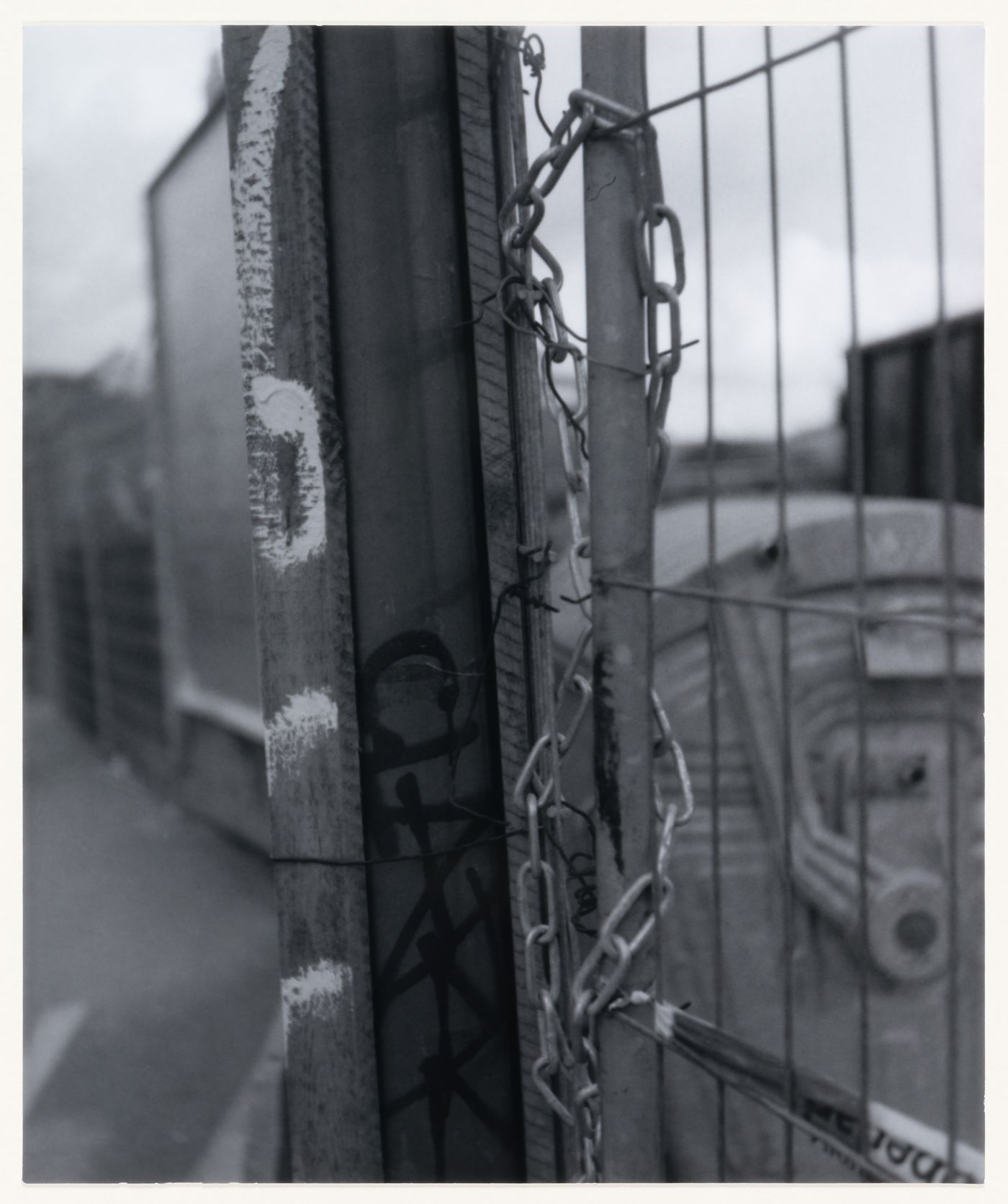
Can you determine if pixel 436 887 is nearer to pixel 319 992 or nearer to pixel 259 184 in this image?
pixel 319 992

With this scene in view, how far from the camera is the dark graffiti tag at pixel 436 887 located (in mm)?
1271

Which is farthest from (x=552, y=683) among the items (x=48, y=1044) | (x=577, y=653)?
(x=48, y=1044)

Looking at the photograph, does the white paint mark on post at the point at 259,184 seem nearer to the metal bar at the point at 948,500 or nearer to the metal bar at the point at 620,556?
the metal bar at the point at 620,556

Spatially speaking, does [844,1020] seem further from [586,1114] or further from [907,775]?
[586,1114]

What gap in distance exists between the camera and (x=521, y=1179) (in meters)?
1.37

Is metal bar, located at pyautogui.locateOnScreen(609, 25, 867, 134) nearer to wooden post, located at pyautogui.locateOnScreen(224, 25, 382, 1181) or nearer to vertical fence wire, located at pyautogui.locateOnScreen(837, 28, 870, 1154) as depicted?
vertical fence wire, located at pyautogui.locateOnScreen(837, 28, 870, 1154)

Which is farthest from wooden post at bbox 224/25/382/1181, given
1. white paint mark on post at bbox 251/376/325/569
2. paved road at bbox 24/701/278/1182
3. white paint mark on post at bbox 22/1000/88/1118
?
white paint mark on post at bbox 22/1000/88/1118

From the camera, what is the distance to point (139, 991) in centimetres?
379

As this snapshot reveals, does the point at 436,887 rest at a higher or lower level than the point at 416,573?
lower

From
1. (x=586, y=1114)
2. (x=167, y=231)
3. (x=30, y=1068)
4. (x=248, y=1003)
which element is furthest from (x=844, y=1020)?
(x=167, y=231)

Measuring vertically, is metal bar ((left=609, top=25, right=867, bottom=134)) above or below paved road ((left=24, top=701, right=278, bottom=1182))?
above

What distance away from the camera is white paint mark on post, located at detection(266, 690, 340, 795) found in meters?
1.26

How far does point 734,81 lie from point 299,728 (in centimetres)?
83

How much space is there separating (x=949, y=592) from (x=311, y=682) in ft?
2.39
